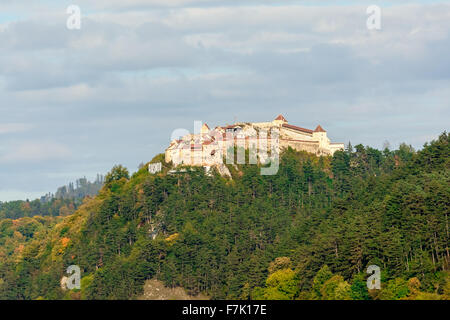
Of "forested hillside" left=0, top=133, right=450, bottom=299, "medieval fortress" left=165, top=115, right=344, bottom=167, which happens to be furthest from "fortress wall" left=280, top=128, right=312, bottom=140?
"forested hillside" left=0, top=133, right=450, bottom=299

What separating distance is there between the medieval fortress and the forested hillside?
1881mm

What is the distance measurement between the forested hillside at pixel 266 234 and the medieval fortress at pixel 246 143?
1881 mm

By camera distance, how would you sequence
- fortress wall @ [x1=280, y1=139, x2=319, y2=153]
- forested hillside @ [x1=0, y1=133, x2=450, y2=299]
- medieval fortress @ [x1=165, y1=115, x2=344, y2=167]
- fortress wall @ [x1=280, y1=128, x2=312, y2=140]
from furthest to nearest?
fortress wall @ [x1=280, y1=128, x2=312, y2=140]
fortress wall @ [x1=280, y1=139, x2=319, y2=153]
medieval fortress @ [x1=165, y1=115, x2=344, y2=167]
forested hillside @ [x1=0, y1=133, x2=450, y2=299]

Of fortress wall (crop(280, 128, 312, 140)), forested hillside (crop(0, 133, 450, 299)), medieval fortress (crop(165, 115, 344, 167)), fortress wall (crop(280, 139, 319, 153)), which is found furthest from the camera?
fortress wall (crop(280, 128, 312, 140))

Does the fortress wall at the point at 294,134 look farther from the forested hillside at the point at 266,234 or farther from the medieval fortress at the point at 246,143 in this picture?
the forested hillside at the point at 266,234

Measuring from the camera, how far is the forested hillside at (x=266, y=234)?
10025 cm

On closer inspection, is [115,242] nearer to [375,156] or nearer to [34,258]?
[34,258]

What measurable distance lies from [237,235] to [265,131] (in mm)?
20373

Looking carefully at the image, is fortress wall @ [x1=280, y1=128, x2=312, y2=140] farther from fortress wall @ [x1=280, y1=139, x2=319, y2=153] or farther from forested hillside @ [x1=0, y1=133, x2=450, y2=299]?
forested hillside @ [x1=0, y1=133, x2=450, y2=299]

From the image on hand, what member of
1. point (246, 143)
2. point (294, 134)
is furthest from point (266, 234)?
point (294, 134)

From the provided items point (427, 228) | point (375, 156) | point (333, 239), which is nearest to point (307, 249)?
point (333, 239)

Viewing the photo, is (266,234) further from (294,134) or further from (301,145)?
(294,134)

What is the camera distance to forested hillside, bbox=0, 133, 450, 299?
100250 mm

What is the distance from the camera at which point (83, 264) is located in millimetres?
140500
